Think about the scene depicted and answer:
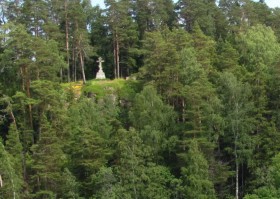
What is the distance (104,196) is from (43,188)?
6.79m

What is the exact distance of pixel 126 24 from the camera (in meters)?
63.0

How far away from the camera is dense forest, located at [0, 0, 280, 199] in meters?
39.2

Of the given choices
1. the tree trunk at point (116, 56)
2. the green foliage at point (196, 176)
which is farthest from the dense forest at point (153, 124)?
the tree trunk at point (116, 56)

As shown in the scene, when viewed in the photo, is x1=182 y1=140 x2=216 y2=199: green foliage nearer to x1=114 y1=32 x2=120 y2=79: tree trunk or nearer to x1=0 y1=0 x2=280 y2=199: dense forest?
x1=0 y1=0 x2=280 y2=199: dense forest

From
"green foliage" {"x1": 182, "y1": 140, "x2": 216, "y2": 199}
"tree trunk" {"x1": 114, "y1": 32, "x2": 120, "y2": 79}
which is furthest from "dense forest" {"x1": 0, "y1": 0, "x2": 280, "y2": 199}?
"tree trunk" {"x1": 114, "y1": 32, "x2": 120, "y2": 79}

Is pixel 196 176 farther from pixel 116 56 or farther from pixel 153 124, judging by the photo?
pixel 116 56

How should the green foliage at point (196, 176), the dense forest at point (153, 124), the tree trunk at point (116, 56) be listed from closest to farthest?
the green foliage at point (196, 176)
the dense forest at point (153, 124)
the tree trunk at point (116, 56)

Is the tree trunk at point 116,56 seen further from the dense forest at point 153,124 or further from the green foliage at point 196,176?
the green foliage at point 196,176

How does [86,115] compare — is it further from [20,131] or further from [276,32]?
[276,32]

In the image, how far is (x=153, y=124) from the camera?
43.2 m

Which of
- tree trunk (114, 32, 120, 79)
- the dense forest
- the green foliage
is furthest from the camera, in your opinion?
tree trunk (114, 32, 120, 79)

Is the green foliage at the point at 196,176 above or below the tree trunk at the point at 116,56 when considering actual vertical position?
below

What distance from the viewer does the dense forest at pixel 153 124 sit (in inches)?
1545

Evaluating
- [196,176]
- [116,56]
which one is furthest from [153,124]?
[116,56]
